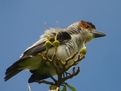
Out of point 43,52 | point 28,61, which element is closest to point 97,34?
point 28,61

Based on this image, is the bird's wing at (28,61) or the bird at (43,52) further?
the bird's wing at (28,61)

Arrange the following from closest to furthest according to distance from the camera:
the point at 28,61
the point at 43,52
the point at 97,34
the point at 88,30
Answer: the point at 43,52 < the point at 28,61 < the point at 88,30 < the point at 97,34

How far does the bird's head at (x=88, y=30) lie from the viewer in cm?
622

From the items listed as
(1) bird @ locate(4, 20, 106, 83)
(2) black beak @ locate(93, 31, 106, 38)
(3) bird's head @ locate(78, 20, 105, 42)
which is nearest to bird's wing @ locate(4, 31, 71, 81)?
(1) bird @ locate(4, 20, 106, 83)

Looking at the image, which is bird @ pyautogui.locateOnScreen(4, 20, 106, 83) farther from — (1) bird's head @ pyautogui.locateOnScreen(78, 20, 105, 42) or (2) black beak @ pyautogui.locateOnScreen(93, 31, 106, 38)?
(2) black beak @ pyautogui.locateOnScreen(93, 31, 106, 38)

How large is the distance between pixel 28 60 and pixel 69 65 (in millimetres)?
1787

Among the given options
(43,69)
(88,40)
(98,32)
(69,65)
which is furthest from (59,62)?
(98,32)

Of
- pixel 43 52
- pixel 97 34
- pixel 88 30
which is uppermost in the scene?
pixel 88 30

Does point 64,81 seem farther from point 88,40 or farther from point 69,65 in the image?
point 88,40

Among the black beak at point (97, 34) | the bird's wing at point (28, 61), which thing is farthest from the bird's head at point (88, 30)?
the bird's wing at point (28, 61)

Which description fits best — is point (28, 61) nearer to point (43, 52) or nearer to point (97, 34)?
point (43, 52)

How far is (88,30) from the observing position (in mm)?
6336

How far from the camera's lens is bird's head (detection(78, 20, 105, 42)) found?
622 centimetres

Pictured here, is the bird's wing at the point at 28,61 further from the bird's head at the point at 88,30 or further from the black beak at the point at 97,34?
the black beak at the point at 97,34
